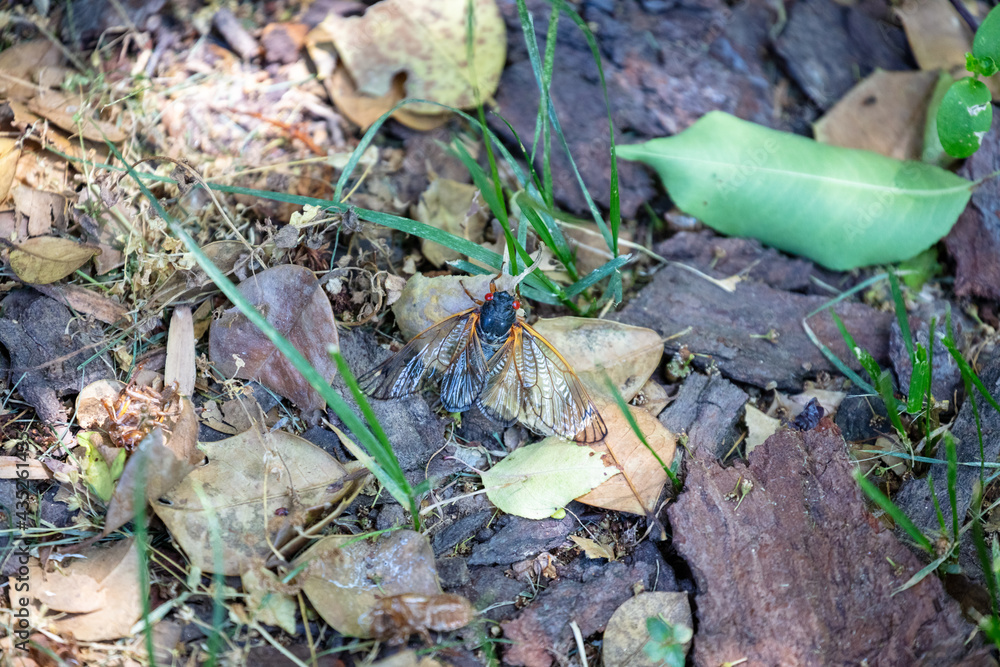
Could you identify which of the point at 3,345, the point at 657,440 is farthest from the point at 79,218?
the point at 657,440

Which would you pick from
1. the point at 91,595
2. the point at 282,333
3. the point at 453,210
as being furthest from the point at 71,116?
the point at 91,595

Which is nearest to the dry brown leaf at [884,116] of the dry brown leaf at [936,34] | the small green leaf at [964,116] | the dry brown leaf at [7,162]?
the dry brown leaf at [936,34]

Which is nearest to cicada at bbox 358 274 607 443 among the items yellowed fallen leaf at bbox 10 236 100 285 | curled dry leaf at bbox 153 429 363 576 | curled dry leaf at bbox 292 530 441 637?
curled dry leaf at bbox 153 429 363 576

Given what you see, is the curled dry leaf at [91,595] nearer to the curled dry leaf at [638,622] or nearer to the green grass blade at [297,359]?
the green grass blade at [297,359]

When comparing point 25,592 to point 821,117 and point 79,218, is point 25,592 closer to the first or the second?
point 79,218

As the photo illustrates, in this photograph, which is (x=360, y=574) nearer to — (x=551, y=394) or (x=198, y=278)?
(x=551, y=394)

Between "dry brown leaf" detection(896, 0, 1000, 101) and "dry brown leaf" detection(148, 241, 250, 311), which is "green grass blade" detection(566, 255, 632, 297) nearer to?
"dry brown leaf" detection(148, 241, 250, 311)

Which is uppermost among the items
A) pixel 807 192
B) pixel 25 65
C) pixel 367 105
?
pixel 25 65
